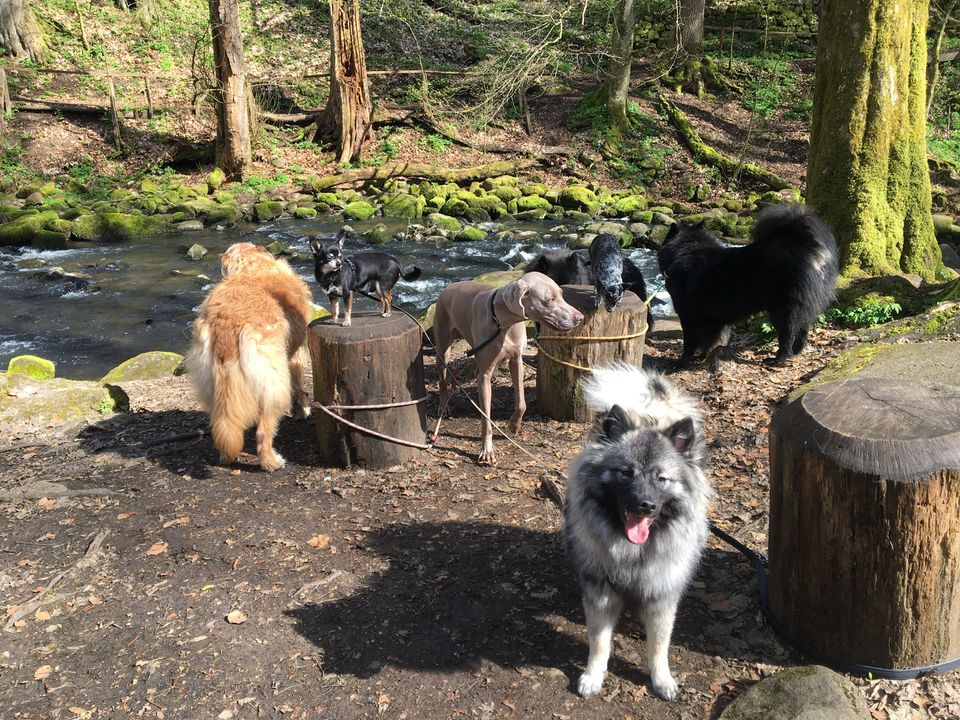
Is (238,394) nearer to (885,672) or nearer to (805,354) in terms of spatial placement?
(885,672)

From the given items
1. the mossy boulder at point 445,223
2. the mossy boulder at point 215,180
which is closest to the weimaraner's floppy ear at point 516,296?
the mossy boulder at point 445,223

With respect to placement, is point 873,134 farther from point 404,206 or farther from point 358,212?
point 358,212

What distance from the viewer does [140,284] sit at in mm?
13789

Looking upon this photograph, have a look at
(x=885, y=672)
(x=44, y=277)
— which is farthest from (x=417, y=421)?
(x=44, y=277)

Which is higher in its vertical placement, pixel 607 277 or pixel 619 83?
pixel 619 83

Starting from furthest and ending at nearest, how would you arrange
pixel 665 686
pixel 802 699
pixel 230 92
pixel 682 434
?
pixel 230 92, pixel 665 686, pixel 682 434, pixel 802 699

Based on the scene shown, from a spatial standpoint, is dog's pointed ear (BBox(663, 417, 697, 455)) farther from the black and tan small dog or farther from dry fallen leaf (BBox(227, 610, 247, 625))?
the black and tan small dog

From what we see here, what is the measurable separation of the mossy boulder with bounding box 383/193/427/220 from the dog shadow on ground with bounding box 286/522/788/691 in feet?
47.5

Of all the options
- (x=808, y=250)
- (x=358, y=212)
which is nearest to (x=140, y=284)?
(x=358, y=212)

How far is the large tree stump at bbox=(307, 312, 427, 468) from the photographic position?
587 cm

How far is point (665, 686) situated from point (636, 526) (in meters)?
0.89

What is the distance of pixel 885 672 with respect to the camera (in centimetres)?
360

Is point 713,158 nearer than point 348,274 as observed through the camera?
No

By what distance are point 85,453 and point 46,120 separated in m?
19.4
